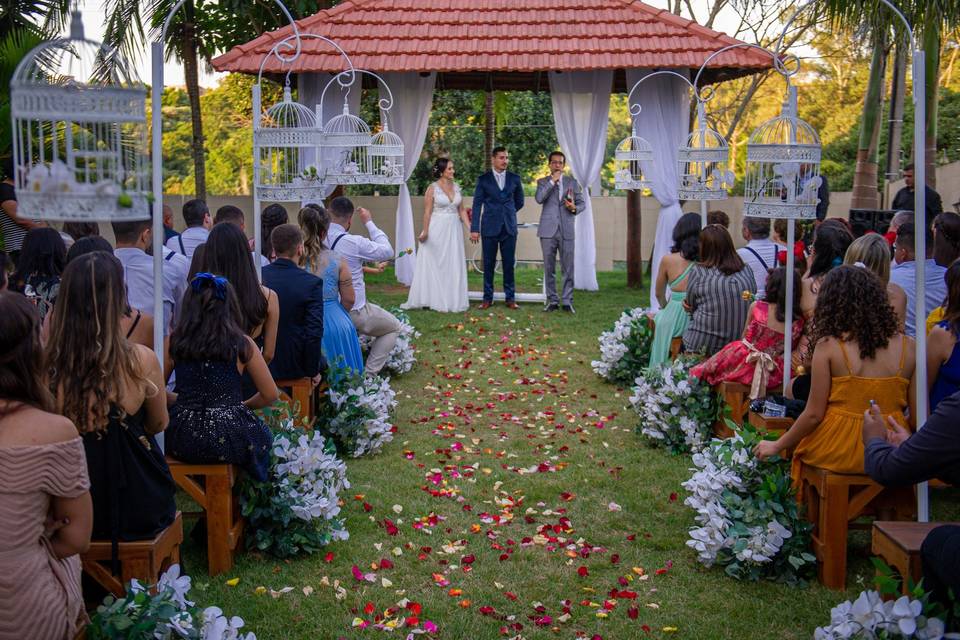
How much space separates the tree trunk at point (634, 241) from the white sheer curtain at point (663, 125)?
92.0 inches

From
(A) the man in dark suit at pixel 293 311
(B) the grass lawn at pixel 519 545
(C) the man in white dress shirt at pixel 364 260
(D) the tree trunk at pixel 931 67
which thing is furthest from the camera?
(D) the tree trunk at pixel 931 67

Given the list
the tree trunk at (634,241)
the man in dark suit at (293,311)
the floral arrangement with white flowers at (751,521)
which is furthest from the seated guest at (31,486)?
the tree trunk at (634,241)

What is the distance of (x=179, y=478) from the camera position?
15.2ft

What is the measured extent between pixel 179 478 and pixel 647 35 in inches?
427

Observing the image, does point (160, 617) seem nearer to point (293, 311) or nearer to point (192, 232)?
point (293, 311)

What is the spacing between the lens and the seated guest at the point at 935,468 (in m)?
3.24

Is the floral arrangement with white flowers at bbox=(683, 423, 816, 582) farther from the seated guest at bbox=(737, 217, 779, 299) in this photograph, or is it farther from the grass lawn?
the seated guest at bbox=(737, 217, 779, 299)

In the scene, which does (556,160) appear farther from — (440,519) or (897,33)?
(440,519)

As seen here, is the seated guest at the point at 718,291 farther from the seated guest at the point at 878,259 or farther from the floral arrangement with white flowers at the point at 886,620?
the floral arrangement with white flowers at the point at 886,620

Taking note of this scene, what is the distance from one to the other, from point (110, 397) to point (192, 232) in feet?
12.9

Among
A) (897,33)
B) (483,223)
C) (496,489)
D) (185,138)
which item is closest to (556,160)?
(483,223)

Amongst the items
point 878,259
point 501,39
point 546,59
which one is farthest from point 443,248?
point 878,259

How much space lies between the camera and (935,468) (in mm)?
3363

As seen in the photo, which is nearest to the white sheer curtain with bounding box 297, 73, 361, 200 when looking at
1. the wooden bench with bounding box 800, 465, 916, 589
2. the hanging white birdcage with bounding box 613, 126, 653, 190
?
the hanging white birdcage with bounding box 613, 126, 653, 190
